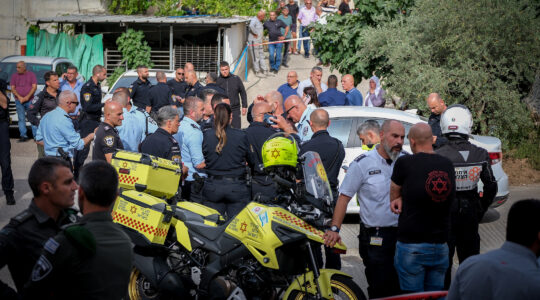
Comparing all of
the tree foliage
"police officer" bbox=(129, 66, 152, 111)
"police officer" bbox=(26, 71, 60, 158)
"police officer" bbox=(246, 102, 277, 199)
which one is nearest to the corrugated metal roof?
"police officer" bbox=(129, 66, 152, 111)

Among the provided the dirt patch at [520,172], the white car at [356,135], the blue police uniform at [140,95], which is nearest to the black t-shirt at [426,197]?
the white car at [356,135]

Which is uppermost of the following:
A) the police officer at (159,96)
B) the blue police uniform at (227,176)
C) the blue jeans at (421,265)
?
the police officer at (159,96)

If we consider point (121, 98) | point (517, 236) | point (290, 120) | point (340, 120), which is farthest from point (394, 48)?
point (517, 236)

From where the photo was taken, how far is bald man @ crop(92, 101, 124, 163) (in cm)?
758

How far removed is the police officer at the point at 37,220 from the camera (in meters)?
3.58

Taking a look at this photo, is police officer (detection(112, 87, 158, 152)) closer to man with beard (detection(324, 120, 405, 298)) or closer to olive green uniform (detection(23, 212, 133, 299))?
man with beard (detection(324, 120, 405, 298))

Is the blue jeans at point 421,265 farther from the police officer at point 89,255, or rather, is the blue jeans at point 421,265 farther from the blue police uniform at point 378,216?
the police officer at point 89,255

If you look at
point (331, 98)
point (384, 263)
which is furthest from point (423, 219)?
point (331, 98)

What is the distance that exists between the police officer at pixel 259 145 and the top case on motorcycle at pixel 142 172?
1244 mm

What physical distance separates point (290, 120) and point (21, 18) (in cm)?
2116

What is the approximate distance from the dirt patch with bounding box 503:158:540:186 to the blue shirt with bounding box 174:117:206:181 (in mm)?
7524

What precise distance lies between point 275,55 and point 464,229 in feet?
58.1

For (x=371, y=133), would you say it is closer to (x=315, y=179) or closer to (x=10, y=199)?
(x=315, y=179)

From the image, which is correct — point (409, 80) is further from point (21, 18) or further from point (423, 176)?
point (21, 18)
